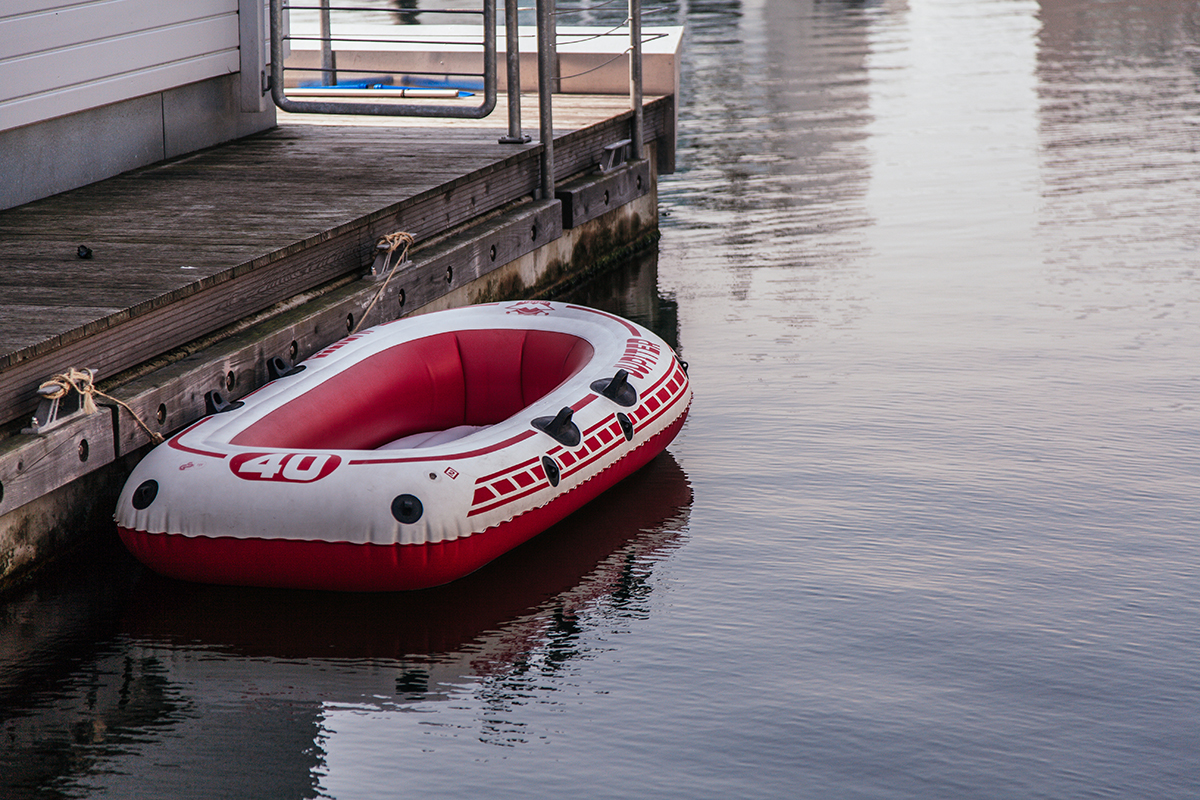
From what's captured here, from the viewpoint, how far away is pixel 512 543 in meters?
4.83

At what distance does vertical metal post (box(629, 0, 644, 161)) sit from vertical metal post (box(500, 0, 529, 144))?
1220mm

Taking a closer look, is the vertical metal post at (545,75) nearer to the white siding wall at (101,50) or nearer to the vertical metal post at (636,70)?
the vertical metal post at (636,70)

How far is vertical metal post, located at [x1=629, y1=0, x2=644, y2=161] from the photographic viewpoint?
8.95 metres

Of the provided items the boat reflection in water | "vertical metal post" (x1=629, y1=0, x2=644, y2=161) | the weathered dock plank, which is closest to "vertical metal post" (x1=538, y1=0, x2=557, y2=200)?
the weathered dock plank

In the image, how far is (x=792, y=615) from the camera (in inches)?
181

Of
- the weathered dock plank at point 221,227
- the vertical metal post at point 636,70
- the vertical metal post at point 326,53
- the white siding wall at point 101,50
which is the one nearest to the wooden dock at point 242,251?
the weathered dock plank at point 221,227

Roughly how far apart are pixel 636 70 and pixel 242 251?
4.02 m

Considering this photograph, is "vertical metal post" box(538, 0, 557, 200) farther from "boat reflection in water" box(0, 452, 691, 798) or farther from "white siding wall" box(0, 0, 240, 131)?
"boat reflection in water" box(0, 452, 691, 798)

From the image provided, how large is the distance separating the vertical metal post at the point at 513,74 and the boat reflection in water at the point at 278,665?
3.29 metres

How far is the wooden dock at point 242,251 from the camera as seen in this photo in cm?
468

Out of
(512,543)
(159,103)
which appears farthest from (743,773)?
(159,103)

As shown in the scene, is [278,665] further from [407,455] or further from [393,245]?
[393,245]

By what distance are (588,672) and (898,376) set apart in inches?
126

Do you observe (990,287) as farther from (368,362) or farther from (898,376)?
(368,362)
